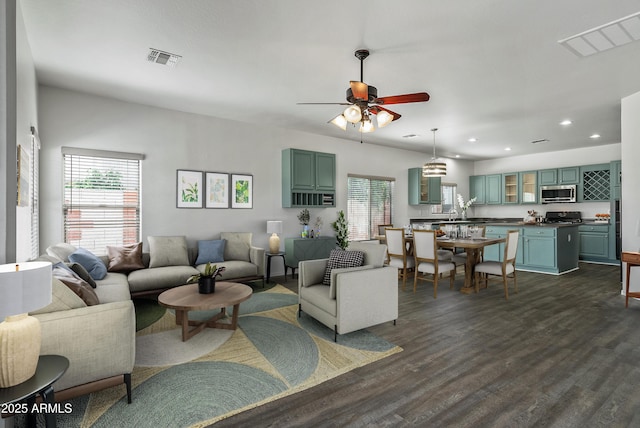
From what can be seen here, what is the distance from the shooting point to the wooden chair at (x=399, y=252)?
500 cm

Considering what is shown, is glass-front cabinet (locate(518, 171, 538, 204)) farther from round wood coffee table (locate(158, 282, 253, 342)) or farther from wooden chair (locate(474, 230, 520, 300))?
round wood coffee table (locate(158, 282, 253, 342))

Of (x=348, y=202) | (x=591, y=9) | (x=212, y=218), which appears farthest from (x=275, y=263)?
(x=591, y=9)

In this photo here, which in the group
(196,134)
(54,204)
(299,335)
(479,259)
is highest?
(196,134)

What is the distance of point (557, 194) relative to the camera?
7883 millimetres

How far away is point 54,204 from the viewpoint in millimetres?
4121

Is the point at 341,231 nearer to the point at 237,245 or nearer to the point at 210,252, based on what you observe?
the point at 237,245

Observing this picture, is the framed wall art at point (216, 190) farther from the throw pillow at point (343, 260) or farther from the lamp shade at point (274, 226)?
the throw pillow at point (343, 260)

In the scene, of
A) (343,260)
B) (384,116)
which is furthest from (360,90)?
(343,260)

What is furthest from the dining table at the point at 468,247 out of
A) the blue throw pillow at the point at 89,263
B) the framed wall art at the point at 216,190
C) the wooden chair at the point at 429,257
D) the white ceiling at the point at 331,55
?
the blue throw pillow at the point at 89,263

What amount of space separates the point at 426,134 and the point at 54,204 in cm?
630

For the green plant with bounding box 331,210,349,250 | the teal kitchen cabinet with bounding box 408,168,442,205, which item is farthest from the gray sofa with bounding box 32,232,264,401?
the teal kitchen cabinet with bounding box 408,168,442,205

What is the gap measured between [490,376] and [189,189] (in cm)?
464

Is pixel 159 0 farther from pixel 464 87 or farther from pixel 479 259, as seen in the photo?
pixel 479 259

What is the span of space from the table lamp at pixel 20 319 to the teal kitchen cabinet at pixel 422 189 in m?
7.41
